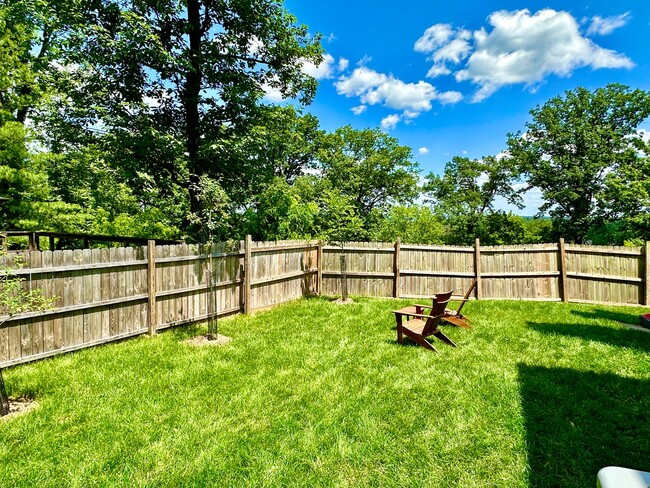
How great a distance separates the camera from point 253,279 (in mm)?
8539

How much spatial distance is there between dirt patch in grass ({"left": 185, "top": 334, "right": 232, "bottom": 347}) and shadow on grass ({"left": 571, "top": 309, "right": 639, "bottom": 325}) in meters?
8.94

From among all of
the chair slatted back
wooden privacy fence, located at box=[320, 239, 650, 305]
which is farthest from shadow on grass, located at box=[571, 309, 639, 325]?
the chair slatted back

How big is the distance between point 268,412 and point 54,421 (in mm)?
2342

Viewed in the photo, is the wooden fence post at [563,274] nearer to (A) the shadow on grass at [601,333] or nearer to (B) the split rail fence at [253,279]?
(B) the split rail fence at [253,279]

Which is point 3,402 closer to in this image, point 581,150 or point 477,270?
point 477,270

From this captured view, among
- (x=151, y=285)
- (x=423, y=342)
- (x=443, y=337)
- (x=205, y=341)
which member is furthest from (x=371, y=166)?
(x=205, y=341)

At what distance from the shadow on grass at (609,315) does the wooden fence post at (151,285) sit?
10.3 m

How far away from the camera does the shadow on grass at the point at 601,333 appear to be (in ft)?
20.8

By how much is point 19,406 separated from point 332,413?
3745 mm

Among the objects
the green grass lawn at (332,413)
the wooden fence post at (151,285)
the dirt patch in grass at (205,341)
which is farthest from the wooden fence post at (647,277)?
the wooden fence post at (151,285)

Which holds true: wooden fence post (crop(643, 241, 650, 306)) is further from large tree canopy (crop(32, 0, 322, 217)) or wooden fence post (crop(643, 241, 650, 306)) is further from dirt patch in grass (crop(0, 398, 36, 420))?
dirt patch in grass (crop(0, 398, 36, 420))

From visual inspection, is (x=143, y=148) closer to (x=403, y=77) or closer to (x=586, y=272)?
(x=586, y=272)

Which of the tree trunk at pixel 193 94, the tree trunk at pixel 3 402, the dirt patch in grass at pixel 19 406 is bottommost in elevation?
the dirt patch in grass at pixel 19 406

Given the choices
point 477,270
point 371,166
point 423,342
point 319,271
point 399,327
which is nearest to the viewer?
point 423,342
